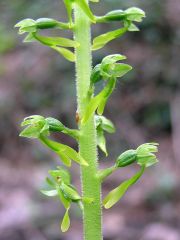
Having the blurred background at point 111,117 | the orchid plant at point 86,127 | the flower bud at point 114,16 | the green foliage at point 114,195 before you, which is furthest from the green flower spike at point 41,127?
the blurred background at point 111,117

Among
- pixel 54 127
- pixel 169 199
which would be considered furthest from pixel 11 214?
pixel 54 127

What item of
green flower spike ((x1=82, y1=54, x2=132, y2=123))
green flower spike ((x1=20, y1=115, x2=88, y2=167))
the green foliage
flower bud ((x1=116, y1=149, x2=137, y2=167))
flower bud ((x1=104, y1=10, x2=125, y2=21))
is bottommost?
the green foliage

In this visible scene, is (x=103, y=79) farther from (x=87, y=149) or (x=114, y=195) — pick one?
(x=114, y=195)

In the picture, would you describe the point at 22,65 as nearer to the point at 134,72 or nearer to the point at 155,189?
the point at 134,72

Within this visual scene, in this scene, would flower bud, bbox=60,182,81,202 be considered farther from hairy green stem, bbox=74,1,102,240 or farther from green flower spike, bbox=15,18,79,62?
green flower spike, bbox=15,18,79,62

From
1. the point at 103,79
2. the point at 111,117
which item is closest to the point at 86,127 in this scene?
the point at 103,79

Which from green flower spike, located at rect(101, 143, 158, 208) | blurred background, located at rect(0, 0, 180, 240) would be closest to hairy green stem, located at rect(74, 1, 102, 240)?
green flower spike, located at rect(101, 143, 158, 208)
